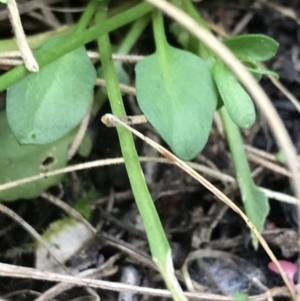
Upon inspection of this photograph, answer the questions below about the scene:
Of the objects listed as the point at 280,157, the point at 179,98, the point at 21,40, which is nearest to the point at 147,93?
the point at 179,98

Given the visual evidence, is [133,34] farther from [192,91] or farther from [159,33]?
[192,91]

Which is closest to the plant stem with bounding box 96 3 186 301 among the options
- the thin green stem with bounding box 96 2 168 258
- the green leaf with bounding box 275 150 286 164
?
the thin green stem with bounding box 96 2 168 258

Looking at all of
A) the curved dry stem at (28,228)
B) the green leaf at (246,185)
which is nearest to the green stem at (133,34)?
the green leaf at (246,185)

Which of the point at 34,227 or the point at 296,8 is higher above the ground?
the point at 296,8

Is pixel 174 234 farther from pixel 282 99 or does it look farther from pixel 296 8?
pixel 296 8

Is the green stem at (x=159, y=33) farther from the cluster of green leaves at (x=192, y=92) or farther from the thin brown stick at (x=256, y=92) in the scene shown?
the thin brown stick at (x=256, y=92)

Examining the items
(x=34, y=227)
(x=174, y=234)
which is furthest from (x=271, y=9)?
(x=34, y=227)
